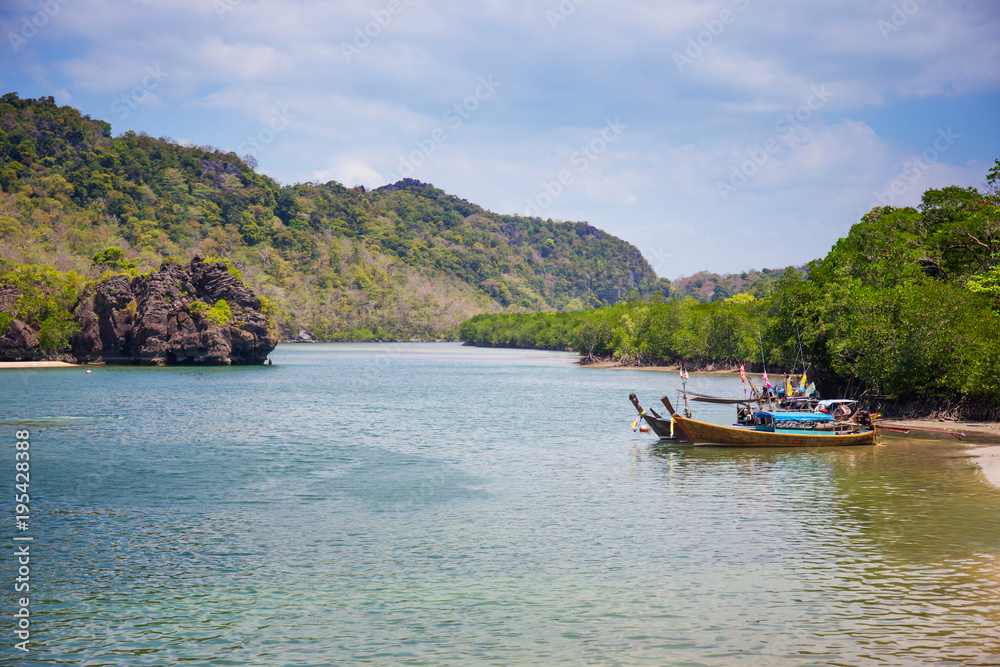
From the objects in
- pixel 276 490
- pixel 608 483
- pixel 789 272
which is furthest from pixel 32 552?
pixel 789 272

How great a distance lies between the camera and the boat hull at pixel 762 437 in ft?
131

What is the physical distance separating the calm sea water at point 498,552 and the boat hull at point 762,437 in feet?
2.76

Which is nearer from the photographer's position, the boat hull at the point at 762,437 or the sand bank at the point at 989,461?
the sand bank at the point at 989,461

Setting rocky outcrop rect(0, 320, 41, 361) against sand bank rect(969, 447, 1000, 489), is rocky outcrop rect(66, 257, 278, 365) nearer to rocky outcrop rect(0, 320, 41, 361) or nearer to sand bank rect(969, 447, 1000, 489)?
rocky outcrop rect(0, 320, 41, 361)

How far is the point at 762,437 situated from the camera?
40.0 metres

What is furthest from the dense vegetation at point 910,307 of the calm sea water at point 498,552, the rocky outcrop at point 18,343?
the rocky outcrop at point 18,343

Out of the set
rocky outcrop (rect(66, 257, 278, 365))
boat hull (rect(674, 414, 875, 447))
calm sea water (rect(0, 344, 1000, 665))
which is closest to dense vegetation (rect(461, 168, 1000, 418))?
calm sea water (rect(0, 344, 1000, 665))

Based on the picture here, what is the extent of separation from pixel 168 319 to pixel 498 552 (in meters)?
109

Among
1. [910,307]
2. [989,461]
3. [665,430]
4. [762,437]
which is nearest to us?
[989,461]

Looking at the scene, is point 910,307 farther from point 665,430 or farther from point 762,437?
point 665,430

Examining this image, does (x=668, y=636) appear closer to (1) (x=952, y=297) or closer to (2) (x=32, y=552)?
(2) (x=32, y=552)

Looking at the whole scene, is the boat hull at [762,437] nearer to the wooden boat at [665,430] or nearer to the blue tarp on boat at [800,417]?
the wooden boat at [665,430]

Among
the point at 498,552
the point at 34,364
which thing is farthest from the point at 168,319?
the point at 498,552

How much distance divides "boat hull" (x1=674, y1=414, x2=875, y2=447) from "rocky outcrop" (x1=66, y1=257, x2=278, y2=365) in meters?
94.9
